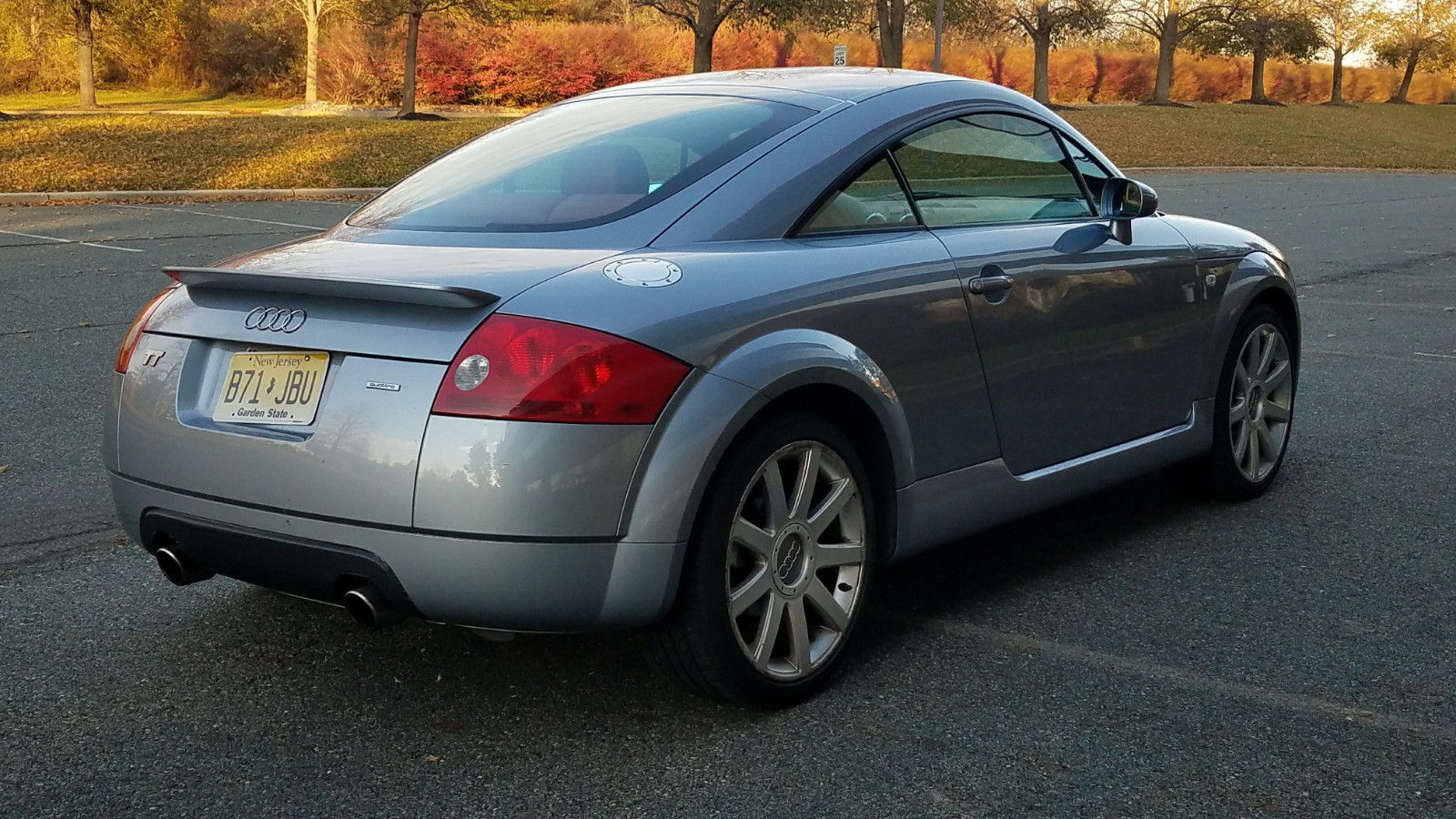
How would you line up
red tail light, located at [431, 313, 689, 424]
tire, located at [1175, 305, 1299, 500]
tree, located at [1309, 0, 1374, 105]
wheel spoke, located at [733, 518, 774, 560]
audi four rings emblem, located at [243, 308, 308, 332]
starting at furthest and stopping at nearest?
tree, located at [1309, 0, 1374, 105]
tire, located at [1175, 305, 1299, 500]
wheel spoke, located at [733, 518, 774, 560]
audi four rings emblem, located at [243, 308, 308, 332]
red tail light, located at [431, 313, 689, 424]

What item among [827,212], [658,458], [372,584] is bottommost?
[372,584]

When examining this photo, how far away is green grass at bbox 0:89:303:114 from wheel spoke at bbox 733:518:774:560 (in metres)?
43.8

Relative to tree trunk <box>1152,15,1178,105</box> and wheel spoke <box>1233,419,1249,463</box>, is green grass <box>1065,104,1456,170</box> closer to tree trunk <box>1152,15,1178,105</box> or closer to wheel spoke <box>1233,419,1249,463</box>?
tree trunk <box>1152,15,1178,105</box>

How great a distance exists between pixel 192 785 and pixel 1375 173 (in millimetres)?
37346

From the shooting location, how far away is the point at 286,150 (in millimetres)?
23375

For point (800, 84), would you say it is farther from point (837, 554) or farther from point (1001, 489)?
point (837, 554)

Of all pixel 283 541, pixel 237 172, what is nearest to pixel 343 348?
pixel 283 541

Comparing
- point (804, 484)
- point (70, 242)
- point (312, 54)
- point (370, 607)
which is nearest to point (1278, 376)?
point (804, 484)

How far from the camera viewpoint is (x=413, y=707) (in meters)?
3.55

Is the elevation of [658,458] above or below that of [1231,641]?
above

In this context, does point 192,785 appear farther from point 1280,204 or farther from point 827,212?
point 1280,204

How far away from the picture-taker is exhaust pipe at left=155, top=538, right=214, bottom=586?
347cm

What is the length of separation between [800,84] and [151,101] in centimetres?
5052

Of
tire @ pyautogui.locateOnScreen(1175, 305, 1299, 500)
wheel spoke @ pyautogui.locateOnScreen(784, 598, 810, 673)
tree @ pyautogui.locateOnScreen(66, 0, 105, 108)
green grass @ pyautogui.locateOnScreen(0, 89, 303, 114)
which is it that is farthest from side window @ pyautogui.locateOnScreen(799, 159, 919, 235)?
green grass @ pyautogui.locateOnScreen(0, 89, 303, 114)
